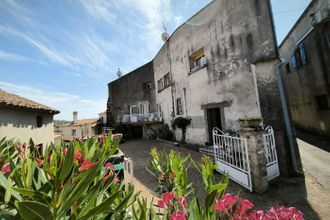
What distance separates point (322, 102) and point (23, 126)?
54.3 feet

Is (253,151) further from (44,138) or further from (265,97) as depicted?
(44,138)

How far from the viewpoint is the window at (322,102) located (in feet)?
31.3

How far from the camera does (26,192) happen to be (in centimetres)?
85

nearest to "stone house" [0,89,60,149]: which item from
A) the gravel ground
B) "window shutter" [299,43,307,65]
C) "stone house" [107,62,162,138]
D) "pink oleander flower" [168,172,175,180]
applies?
"pink oleander flower" [168,172,175,180]

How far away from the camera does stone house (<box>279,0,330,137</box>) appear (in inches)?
352

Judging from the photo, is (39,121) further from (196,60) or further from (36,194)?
(36,194)

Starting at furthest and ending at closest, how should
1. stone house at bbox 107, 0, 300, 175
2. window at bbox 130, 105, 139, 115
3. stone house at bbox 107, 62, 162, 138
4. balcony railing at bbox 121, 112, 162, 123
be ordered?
window at bbox 130, 105, 139, 115 → stone house at bbox 107, 62, 162, 138 → balcony railing at bbox 121, 112, 162, 123 → stone house at bbox 107, 0, 300, 175

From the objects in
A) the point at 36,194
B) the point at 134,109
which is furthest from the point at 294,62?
the point at 36,194

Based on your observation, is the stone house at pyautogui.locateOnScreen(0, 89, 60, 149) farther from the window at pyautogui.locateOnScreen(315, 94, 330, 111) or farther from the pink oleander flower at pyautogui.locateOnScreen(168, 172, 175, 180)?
the window at pyautogui.locateOnScreen(315, 94, 330, 111)

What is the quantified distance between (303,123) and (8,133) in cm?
1769

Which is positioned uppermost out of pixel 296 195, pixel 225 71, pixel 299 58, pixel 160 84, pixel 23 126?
pixel 299 58

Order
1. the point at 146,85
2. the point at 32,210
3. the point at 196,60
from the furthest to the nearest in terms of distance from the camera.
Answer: the point at 146,85, the point at 196,60, the point at 32,210

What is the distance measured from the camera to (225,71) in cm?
751

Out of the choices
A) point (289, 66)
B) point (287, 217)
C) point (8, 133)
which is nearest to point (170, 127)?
point (8, 133)
